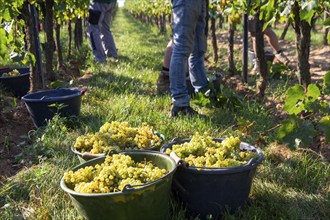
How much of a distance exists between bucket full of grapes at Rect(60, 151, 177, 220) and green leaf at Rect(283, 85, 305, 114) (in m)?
0.77

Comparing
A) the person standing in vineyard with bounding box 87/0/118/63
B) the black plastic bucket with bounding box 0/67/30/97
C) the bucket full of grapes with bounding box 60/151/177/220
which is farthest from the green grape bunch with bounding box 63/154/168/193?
the person standing in vineyard with bounding box 87/0/118/63

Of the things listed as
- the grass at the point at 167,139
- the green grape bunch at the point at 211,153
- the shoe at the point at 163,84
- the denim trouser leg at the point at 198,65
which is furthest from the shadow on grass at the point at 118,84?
the green grape bunch at the point at 211,153

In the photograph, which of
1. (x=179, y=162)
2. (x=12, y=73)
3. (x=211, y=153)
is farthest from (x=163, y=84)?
(x=179, y=162)

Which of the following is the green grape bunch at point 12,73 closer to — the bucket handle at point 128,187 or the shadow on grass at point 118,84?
the shadow on grass at point 118,84

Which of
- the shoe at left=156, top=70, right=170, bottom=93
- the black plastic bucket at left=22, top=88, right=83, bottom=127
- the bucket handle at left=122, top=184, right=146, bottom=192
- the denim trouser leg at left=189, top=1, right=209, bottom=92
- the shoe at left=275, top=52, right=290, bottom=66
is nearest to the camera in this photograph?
the bucket handle at left=122, top=184, right=146, bottom=192

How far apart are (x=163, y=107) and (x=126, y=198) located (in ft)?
7.20

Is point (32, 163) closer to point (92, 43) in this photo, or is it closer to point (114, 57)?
point (92, 43)

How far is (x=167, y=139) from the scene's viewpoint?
2.74 meters

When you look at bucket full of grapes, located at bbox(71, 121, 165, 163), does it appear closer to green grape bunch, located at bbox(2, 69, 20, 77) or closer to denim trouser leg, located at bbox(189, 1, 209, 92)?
denim trouser leg, located at bbox(189, 1, 209, 92)

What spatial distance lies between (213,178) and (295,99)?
69 centimetres

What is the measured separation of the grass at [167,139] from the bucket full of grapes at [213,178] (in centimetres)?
7

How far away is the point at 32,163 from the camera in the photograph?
2.59m

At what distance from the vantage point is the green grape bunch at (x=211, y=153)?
72.0 inches

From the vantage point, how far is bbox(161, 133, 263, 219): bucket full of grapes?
1.76 metres
